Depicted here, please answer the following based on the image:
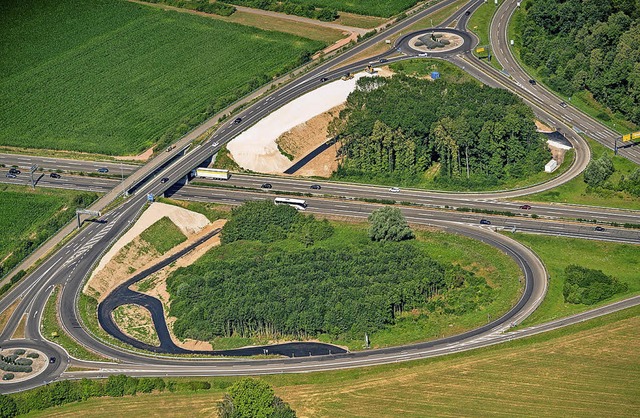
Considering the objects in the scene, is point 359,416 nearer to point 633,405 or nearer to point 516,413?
point 516,413

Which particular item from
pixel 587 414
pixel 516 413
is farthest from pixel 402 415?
pixel 587 414

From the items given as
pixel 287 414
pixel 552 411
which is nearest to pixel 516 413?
pixel 552 411

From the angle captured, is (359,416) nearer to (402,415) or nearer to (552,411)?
(402,415)

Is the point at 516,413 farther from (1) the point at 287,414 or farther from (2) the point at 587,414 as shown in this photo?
(1) the point at 287,414

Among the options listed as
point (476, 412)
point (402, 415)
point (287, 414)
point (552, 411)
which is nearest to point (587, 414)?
point (552, 411)
